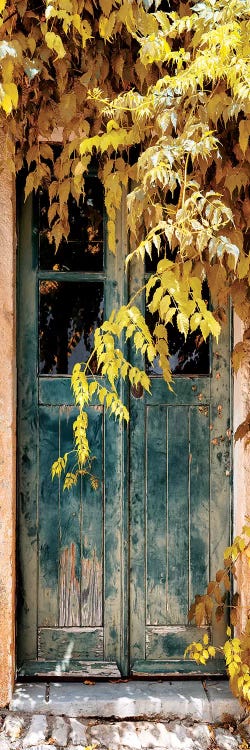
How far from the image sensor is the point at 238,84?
2561 mm

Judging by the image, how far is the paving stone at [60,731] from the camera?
298cm

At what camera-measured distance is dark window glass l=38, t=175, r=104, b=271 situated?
3.42 m

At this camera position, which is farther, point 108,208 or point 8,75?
point 108,208

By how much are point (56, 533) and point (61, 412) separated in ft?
1.85

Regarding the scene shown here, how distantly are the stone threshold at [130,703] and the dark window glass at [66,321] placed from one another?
1.43 metres

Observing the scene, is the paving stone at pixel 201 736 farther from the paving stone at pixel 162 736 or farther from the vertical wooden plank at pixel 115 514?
the vertical wooden plank at pixel 115 514

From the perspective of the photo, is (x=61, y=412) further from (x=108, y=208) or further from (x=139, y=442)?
(x=108, y=208)

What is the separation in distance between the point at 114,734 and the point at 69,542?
83 cm

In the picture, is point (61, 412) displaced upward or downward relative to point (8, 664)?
upward

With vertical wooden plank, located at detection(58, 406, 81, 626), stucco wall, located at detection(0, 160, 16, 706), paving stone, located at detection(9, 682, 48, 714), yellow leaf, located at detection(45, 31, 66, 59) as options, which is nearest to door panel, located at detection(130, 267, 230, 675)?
vertical wooden plank, located at detection(58, 406, 81, 626)

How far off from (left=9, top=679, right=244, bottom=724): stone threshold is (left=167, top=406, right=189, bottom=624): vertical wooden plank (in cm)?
35

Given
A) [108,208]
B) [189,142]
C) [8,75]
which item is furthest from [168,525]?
[8,75]

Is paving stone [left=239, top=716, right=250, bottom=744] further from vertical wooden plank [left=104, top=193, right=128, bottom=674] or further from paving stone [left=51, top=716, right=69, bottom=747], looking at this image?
paving stone [left=51, top=716, right=69, bottom=747]

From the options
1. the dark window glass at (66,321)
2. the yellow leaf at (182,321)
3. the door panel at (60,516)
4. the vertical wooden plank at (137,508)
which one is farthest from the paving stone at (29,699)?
the yellow leaf at (182,321)
